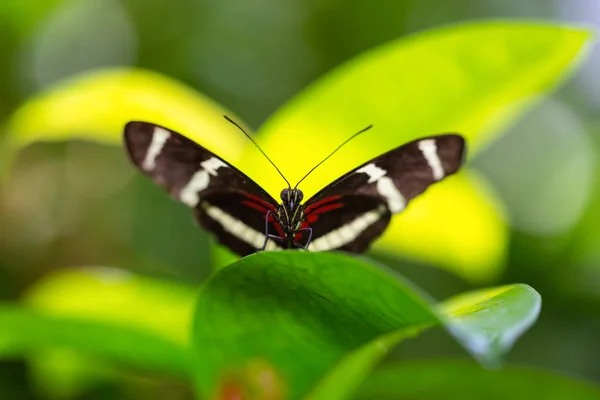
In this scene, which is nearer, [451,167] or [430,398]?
[451,167]

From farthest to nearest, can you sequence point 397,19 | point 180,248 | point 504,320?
point 180,248, point 397,19, point 504,320

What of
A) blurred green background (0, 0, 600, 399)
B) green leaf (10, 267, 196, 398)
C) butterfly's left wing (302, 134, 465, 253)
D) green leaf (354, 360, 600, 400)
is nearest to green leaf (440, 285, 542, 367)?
butterfly's left wing (302, 134, 465, 253)

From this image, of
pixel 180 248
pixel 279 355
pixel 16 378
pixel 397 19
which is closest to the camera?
pixel 279 355

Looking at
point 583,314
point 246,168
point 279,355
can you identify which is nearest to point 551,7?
point 583,314

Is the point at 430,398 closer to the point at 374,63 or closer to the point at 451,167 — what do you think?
the point at 451,167

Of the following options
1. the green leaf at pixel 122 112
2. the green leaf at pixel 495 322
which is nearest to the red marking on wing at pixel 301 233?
the green leaf at pixel 122 112

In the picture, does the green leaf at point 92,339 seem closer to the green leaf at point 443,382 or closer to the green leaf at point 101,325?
the green leaf at point 101,325

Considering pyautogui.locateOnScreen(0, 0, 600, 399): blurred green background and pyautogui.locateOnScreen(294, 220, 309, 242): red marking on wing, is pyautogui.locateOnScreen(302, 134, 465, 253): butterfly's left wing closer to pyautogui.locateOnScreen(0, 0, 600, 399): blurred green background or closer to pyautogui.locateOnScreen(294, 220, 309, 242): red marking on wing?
pyautogui.locateOnScreen(294, 220, 309, 242): red marking on wing

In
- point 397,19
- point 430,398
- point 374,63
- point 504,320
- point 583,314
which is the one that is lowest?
point 583,314
